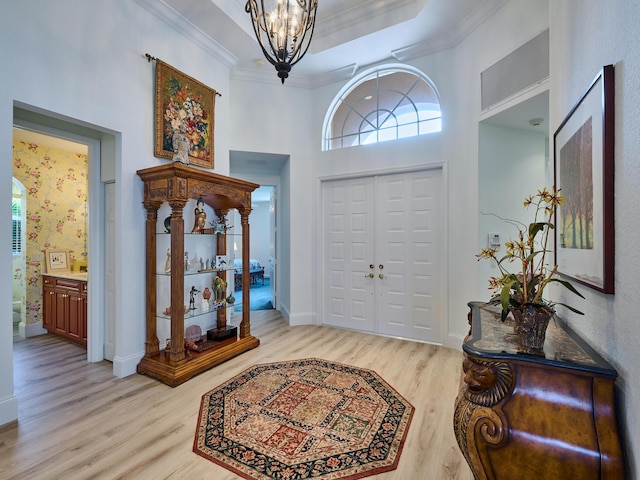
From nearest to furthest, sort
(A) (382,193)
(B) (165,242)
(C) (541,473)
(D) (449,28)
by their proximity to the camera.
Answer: (C) (541,473) → (B) (165,242) → (D) (449,28) → (A) (382,193)

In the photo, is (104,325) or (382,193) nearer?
(104,325)

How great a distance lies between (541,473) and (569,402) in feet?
0.95

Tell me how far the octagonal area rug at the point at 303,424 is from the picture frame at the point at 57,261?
12.1 feet

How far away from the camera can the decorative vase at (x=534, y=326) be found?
134 centimetres

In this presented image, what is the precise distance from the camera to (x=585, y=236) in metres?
1.45

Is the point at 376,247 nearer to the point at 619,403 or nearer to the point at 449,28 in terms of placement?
the point at 449,28

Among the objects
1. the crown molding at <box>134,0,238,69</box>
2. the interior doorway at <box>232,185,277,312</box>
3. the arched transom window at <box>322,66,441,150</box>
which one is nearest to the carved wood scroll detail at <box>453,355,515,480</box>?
the arched transom window at <box>322,66,441,150</box>

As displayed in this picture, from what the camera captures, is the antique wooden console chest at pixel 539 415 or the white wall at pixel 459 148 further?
the white wall at pixel 459 148

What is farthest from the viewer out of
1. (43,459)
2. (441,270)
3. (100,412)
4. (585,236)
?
(441,270)

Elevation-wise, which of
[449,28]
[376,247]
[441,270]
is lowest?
[441,270]

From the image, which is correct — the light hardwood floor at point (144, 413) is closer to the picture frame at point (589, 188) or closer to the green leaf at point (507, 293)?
the green leaf at point (507, 293)

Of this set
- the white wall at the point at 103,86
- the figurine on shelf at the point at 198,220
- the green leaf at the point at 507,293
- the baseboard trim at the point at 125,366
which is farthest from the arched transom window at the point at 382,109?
the baseboard trim at the point at 125,366

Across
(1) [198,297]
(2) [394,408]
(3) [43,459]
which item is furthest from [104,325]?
(2) [394,408]

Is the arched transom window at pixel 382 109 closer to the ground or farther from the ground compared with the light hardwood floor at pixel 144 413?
farther from the ground
